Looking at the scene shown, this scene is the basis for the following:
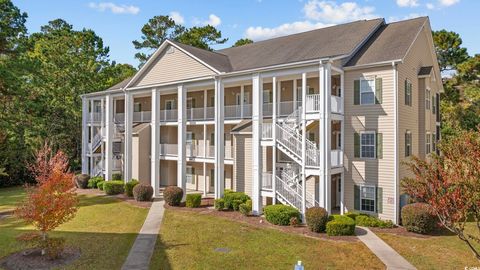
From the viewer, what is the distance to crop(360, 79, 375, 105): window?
20242mm

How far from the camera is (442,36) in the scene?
3725 cm

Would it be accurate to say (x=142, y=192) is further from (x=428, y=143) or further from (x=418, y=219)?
(x=428, y=143)

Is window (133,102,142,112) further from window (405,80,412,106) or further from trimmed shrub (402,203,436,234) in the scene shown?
trimmed shrub (402,203,436,234)

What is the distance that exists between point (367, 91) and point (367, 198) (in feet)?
20.9

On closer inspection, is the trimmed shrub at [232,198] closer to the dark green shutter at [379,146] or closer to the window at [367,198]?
the window at [367,198]

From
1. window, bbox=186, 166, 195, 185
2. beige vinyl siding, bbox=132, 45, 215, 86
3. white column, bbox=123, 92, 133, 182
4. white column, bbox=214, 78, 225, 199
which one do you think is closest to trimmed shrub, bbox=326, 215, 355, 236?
white column, bbox=214, 78, 225, 199

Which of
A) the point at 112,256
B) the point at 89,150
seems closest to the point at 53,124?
the point at 89,150

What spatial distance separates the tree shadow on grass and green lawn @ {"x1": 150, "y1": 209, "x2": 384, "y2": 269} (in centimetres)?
51

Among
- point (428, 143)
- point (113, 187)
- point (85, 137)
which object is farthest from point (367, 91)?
point (85, 137)

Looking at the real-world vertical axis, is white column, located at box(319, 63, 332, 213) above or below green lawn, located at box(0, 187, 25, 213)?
above

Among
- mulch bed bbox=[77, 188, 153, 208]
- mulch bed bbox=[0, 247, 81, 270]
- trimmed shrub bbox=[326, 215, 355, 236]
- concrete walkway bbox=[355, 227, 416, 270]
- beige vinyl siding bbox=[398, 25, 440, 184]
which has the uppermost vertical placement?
beige vinyl siding bbox=[398, 25, 440, 184]

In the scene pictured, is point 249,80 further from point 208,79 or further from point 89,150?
point 89,150

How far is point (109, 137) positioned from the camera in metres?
31.9

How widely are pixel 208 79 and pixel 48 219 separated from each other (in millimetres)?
14343
